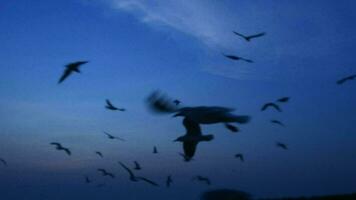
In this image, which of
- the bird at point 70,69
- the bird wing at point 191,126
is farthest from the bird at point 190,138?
the bird at point 70,69

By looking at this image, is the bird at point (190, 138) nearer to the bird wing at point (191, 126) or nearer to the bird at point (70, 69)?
the bird wing at point (191, 126)

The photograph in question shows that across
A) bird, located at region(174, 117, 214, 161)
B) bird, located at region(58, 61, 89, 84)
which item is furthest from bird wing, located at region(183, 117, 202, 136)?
bird, located at region(58, 61, 89, 84)

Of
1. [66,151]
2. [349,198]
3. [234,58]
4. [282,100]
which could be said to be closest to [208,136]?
[234,58]

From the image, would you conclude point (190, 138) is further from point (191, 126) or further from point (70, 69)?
point (70, 69)

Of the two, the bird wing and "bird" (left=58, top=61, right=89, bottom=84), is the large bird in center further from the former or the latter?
"bird" (left=58, top=61, right=89, bottom=84)

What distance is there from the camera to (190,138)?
1303 cm

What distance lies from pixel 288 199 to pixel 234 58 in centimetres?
3407

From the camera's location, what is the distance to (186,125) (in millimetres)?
13680

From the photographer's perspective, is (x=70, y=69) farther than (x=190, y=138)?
Yes

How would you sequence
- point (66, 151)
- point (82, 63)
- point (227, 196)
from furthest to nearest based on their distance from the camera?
point (66, 151) → point (82, 63) → point (227, 196)

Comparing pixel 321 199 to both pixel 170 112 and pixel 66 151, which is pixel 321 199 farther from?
pixel 170 112

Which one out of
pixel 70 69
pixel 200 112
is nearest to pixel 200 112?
pixel 200 112

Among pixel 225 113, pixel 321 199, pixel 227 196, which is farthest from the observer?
pixel 321 199

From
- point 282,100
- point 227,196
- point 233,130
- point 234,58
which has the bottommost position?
point 227,196
